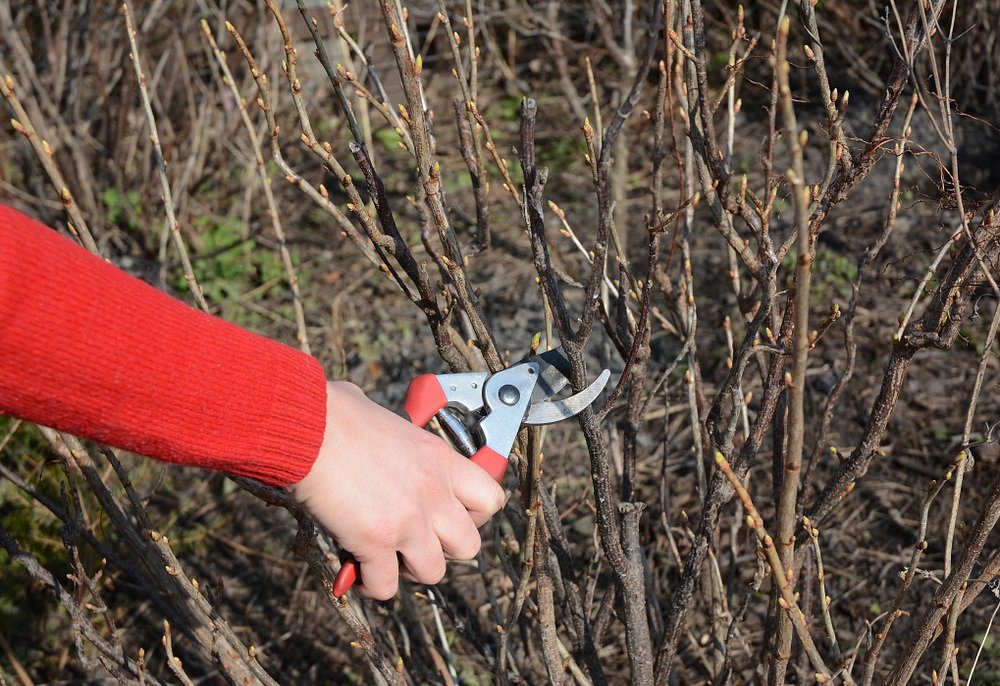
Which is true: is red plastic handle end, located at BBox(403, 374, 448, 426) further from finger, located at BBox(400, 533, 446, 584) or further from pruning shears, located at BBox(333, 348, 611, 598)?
finger, located at BBox(400, 533, 446, 584)

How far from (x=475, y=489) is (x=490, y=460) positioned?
13 cm

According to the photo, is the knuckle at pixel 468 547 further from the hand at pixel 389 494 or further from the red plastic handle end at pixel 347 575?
the red plastic handle end at pixel 347 575

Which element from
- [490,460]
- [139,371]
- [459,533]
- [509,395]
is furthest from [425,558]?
[139,371]

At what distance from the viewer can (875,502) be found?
261cm

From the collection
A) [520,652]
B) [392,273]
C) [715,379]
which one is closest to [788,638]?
[392,273]

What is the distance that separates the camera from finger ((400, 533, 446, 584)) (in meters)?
1.30

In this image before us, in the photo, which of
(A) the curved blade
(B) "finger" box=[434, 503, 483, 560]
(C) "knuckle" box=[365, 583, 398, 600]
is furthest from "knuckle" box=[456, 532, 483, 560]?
(A) the curved blade

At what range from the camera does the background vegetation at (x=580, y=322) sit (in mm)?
1416

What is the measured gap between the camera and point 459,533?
1.30 meters

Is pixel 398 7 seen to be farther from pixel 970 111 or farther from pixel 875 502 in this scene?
pixel 970 111

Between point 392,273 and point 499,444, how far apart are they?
36 centimetres

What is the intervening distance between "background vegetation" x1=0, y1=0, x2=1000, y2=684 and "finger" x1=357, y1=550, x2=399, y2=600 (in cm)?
18

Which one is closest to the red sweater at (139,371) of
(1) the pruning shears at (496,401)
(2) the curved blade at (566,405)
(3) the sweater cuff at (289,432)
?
(3) the sweater cuff at (289,432)

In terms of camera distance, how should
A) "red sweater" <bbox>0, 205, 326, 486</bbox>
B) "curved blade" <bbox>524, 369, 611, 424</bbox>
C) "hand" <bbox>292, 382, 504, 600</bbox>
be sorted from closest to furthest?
"red sweater" <bbox>0, 205, 326, 486</bbox>, "hand" <bbox>292, 382, 504, 600</bbox>, "curved blade" <bbox>524, 369, 611, 424</bbox>
